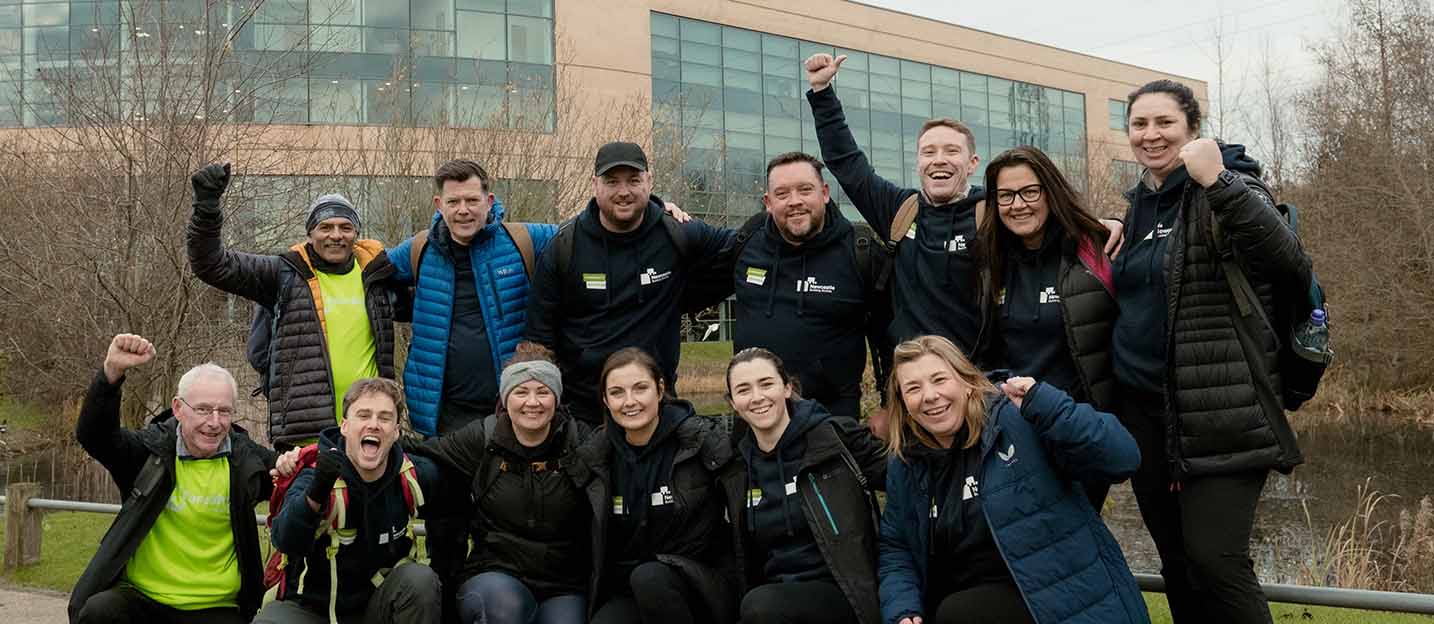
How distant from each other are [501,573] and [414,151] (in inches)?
463

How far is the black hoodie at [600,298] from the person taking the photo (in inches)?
216

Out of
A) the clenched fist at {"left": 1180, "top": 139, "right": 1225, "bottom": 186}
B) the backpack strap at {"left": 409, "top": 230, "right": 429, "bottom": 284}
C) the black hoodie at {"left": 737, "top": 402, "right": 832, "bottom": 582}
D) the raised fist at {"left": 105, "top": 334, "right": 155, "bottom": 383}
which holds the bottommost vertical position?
the black hoodie at {"left": 737, "top": 402, "right": 832, "bottom": 582}

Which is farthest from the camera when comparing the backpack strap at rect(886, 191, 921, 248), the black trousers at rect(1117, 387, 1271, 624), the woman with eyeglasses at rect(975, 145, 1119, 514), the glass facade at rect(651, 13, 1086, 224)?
the glass facade at rect(651, 13, 1086, 224)

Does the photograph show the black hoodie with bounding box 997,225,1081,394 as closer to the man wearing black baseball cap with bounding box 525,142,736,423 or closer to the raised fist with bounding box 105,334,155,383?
the man wearing black baseball cap with bounding box 525,142,736,423

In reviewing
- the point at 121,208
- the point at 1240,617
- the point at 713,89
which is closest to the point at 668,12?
the point at 713,89

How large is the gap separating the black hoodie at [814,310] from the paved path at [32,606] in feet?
18.6

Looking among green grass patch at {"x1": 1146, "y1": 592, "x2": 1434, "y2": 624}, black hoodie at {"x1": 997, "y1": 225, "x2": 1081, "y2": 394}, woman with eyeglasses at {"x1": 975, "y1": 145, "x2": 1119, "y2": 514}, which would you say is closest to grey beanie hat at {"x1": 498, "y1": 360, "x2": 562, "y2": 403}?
woman with eyeglasses at {"x1": 975, "y1": 145, "x2": 1119, "y2": 514}

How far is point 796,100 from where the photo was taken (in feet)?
141

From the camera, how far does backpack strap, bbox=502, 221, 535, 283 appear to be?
18.7 ft

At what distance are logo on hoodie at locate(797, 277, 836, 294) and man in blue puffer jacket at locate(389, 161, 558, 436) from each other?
1513mm

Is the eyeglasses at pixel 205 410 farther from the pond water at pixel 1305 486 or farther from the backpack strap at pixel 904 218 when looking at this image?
the pond water at pixel 1305 486

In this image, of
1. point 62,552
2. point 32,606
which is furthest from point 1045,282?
point 62,552

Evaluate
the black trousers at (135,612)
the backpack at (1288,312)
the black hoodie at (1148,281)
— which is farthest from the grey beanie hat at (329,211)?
the backpack at (1288,312)

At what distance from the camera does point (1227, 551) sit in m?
3.69
